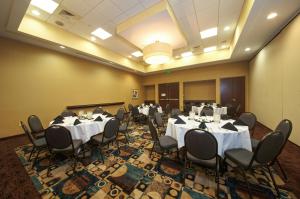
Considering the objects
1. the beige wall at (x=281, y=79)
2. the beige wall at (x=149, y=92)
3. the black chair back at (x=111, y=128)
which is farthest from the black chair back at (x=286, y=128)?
the beige wall at (x=149, y=92)

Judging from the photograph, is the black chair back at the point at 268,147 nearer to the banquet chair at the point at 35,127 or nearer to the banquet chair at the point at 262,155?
the banquet chair at the point at 262,155

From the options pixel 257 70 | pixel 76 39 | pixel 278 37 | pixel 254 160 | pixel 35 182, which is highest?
pixel 76 39

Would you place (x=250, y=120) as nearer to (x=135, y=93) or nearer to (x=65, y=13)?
(x=65, y=13)

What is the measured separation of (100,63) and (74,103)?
2773mm

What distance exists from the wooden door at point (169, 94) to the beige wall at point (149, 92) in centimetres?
100

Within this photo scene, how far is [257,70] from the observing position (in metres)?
5.61

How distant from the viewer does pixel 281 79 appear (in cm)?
366

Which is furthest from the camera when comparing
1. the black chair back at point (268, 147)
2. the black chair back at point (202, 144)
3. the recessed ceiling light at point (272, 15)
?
the recessed ceiling light at point (272, 15)

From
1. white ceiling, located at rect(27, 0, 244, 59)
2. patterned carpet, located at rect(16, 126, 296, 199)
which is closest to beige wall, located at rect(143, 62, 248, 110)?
white ceiling, located at rect(27, 0, 244, 59)

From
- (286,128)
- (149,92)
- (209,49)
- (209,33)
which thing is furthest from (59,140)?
(149,92)

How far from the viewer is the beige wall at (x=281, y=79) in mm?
3068

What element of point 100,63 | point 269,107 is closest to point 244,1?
point 269,107

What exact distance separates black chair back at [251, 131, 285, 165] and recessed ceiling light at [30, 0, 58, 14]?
17.4 feet

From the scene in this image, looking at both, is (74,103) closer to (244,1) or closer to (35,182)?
(35,182)
